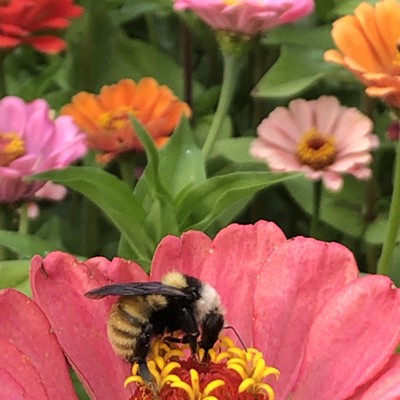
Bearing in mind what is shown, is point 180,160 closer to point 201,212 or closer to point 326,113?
point 201,212

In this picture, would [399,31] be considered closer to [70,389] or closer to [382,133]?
[382,133]

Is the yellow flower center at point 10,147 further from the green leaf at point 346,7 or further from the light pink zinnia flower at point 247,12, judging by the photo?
the green leaf at point 346,7

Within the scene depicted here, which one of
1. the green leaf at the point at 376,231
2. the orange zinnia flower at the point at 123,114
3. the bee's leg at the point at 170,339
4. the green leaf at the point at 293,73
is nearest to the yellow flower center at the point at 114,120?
the orange zinnia flower at the point at 123,114

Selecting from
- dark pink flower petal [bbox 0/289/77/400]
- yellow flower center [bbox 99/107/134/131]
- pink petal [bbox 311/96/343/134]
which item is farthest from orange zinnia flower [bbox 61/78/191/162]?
dark pink flower petal [bbox 0/289/77/400]

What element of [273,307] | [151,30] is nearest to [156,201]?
[273,307]

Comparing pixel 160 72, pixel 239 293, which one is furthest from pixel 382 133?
pixel 239 293

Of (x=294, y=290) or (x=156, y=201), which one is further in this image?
(x=156, y=201)
